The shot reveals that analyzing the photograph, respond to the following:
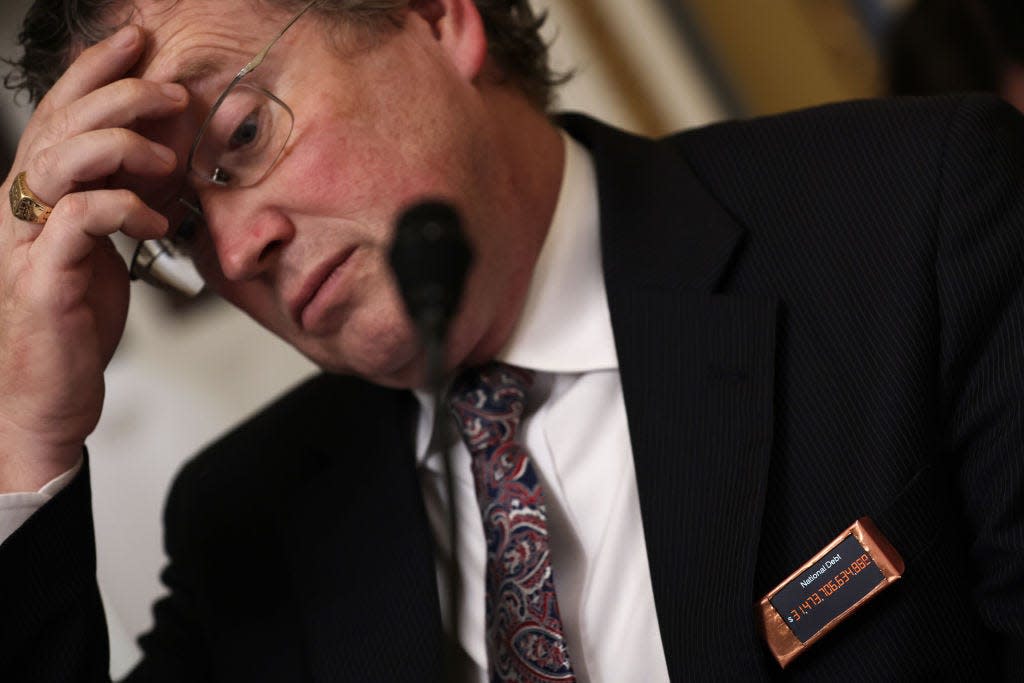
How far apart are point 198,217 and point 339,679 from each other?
635 mm

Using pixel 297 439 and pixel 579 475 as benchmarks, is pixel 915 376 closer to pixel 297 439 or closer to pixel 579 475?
pixel 579 475

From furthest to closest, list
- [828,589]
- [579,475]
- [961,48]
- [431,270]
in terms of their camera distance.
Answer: [961,48], [579,475], [828,589], [431,270]

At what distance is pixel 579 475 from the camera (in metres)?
1.48

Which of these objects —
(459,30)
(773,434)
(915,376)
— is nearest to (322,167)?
(459,30)

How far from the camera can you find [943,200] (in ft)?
4.33

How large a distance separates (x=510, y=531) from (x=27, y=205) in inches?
28.2

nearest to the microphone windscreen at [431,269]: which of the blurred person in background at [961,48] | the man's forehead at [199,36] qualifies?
the man's forehead at [199,36]

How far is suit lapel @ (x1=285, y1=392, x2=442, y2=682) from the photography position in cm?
149

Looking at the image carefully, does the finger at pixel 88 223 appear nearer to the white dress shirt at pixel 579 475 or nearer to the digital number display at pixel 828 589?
the white dress shirt at pixel 579 475

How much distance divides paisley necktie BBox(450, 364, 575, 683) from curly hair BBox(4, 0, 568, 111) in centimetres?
48

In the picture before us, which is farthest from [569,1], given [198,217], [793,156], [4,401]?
[4,401]

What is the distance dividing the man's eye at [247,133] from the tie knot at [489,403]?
45 cm

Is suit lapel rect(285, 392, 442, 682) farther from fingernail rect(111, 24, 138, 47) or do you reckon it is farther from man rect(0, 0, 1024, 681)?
fingernail rect(111, 24, 138, 47)

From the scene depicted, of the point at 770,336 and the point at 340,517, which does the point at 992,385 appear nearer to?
the point at 770,336
